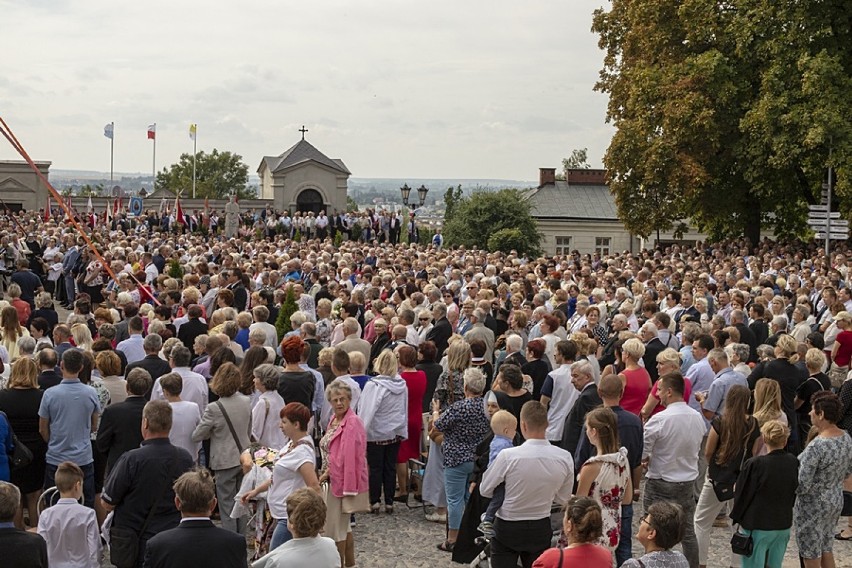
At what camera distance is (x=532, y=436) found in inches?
289

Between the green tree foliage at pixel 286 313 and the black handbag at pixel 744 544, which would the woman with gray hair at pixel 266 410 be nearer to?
the black handbag at pixel 744 544

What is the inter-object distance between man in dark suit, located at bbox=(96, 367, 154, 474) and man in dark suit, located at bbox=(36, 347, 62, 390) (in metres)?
1.22

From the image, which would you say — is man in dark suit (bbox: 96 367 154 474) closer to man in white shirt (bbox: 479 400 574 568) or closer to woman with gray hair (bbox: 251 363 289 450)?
woman with gray hair (bbox: 251 363 289 450)

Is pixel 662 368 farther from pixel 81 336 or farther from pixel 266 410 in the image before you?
pixel 81 336

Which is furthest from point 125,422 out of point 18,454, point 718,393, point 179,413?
point 718,393

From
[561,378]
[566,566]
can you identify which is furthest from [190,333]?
[566,566]

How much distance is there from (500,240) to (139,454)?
93.8ft

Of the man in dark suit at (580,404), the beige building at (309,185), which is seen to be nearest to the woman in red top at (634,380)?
Answer: the man in dark suit at (580,404)

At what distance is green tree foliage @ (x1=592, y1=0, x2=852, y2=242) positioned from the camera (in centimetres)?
2905

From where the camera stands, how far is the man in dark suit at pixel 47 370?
30.4 ft

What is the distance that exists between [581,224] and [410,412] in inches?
1667

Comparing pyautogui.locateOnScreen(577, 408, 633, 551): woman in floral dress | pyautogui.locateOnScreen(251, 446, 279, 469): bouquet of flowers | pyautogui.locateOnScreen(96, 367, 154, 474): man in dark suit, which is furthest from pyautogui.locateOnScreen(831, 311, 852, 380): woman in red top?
pyautogui.locateOnScreen(96, 367, 154, 474): man in dark suit

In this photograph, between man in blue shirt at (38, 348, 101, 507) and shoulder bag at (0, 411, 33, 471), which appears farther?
man in blue shirt at (38, 348, 101, 507)

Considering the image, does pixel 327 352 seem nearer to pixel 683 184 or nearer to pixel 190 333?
pixel 190 333
